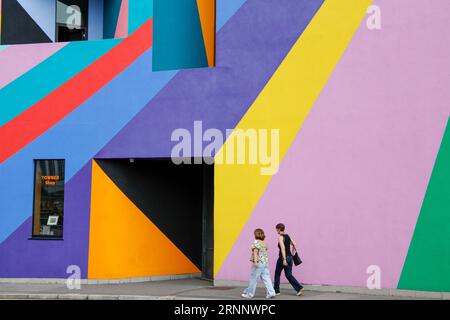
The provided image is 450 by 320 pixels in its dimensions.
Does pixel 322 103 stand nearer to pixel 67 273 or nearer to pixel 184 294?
pixel 184 294

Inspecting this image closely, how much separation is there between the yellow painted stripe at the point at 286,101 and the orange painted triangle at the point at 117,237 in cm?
252

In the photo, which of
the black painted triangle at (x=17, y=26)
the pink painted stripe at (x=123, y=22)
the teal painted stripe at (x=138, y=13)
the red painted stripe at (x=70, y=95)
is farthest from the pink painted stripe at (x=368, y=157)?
the black painted triangle at (x=17, y=26)

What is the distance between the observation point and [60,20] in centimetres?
2056

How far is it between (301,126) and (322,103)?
30.7 inches

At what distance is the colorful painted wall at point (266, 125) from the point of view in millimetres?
14086

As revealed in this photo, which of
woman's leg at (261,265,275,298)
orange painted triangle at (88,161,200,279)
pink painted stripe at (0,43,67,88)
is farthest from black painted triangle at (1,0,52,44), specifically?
woman's leg at (261,265,275,298)

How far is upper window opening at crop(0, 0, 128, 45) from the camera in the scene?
60.5 ft

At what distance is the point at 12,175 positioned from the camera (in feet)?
55.3

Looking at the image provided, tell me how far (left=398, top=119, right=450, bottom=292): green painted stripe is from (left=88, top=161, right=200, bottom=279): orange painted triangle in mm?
7029

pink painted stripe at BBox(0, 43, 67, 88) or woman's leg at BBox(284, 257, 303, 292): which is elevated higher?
pink painted stripe at BBox(0, 43, 67, 88)

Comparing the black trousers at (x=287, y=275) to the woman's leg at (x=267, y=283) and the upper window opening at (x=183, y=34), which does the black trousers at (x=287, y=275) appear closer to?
the woman's leg at (x=267, y=283)

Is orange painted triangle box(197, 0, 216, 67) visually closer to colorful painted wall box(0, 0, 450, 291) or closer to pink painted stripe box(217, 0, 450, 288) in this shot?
colorful painted wall box(0, 0, 450, 291)

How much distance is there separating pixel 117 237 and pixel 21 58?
5908 millimetres
